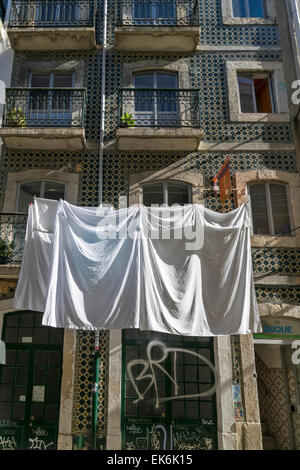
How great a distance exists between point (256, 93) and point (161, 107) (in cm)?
252

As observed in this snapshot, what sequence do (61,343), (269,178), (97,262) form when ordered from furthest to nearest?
1. (269,178)
2. (61,343)
3. (97,262)

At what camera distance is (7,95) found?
9.27 m

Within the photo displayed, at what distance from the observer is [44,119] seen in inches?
364

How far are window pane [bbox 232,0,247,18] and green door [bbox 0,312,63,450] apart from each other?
9.05 meters

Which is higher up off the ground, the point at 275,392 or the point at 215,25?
the point at 215,25

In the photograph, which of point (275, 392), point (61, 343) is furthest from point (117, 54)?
point (275, 392)

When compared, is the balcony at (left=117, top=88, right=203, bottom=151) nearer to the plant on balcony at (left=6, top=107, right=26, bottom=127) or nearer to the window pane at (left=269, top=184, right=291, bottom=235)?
the window pane at (left=269, top=184, right=291, bottom=235)

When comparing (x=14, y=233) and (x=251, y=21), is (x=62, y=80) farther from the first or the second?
(x=251, y=21)

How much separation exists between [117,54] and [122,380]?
7.72m

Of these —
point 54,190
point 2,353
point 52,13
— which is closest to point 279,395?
point 2,353

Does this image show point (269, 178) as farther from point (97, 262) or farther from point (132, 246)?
point (97, 262)

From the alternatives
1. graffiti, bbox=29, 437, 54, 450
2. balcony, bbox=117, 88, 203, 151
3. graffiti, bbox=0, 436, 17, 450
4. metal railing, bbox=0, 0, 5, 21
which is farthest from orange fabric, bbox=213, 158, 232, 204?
metal railing, bbox=0, 0, 5, 21

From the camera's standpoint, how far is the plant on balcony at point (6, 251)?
8.13 meters
